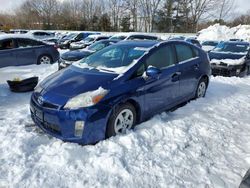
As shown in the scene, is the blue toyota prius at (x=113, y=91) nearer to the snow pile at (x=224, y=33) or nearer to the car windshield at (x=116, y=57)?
the car windshield at (x=116, y=57)

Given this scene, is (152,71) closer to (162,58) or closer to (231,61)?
(162,58)

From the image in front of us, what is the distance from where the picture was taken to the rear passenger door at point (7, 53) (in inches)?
395

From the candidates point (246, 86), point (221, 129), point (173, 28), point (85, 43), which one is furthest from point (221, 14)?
point (221, 129)

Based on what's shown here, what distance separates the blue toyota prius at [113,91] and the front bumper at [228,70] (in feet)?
14.2

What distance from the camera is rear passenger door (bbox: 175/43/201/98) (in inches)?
208

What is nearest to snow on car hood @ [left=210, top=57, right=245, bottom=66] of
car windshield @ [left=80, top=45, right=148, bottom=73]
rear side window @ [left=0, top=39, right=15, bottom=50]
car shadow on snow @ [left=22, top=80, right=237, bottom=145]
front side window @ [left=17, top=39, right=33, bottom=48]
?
car shadow on snow @ [left=22, top=80, right=237, bottom=145]

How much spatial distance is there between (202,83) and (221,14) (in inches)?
2041

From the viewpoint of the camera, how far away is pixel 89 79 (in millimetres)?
4070

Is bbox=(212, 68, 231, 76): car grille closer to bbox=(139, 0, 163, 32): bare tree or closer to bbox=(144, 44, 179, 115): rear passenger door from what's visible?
bbox=(144, 44, 179, 115): rear passenger door

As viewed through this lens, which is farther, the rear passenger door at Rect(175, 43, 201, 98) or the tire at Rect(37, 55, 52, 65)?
the tire at Rect(37, 55, 52, 65)

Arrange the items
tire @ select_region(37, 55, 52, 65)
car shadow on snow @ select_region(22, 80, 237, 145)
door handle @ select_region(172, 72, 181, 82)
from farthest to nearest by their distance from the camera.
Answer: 1. tire @ select_region(37, 55, 52, 65)
2. door handle @ select_region(172, 72, 181, 82)
3. car shadow on snow @ select_region(22, 80, 237, 145)

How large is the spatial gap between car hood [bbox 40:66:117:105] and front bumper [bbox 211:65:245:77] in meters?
6.34

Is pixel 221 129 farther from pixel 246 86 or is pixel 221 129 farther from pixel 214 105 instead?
pixel 246 86

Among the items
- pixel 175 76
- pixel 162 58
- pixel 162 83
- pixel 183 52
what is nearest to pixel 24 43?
pixel 183 52
